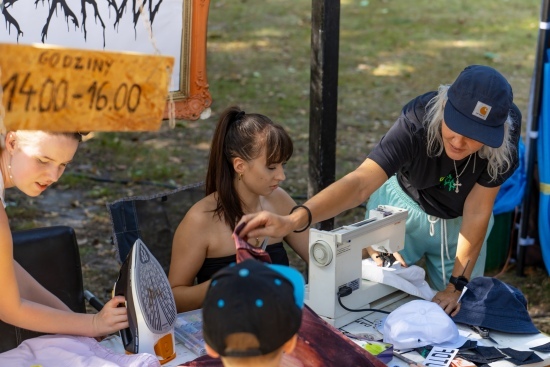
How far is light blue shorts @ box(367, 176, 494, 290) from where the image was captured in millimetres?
3219

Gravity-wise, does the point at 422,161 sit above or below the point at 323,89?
below

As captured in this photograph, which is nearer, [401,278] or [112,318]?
[112,318]

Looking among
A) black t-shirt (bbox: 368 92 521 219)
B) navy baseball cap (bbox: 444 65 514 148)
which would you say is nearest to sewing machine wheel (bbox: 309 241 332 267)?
black t-shirt (bbox: 368 92 521 219)

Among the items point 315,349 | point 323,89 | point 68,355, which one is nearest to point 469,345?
point 315,349

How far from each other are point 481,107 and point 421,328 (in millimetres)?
763

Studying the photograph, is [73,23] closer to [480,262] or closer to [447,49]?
[480,262]

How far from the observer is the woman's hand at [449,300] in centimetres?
266

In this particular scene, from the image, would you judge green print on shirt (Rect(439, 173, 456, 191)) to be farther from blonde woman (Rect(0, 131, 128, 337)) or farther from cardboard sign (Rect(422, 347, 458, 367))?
blonde woman (Rect(0, 131, 128, 337))

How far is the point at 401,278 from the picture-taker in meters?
2.77

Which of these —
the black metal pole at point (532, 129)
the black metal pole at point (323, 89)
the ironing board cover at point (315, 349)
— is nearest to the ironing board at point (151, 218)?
the black metal pole at point (323, 89)

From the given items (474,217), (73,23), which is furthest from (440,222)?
(73,23)

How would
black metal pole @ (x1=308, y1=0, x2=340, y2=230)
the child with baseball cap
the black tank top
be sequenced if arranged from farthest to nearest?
1. black metal pole @ (x1=308, y1=0, x2=340, y2=230)
2. the black tank top
3. the child with baseball cap

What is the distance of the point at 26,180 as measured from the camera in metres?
2.01

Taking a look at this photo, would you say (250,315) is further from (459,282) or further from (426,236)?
(426,236)
